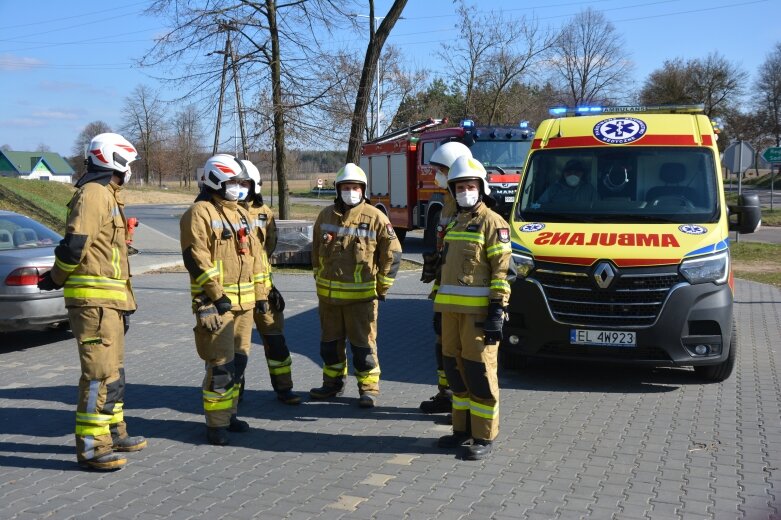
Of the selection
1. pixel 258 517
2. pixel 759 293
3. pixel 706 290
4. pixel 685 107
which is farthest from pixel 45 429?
pixel 759 293

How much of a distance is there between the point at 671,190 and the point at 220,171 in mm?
4302

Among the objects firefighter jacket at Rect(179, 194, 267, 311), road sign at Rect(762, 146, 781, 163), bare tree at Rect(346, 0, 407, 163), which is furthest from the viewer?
road sign at Rect(762, 146, 781, 163)

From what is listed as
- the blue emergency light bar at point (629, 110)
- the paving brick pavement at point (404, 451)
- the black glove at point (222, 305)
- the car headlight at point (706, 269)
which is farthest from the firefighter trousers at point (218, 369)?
the blue emergency light bar at point (629, 110)

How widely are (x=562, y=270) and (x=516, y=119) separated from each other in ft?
93.1

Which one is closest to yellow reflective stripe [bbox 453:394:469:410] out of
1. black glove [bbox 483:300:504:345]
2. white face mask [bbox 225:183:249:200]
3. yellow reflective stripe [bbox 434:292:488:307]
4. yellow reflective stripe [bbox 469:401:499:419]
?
yellow reflective stripe [bbox 469:401:499:419]

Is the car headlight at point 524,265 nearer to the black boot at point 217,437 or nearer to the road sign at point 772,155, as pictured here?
the black boot at point 217,437

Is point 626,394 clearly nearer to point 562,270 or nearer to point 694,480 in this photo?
point 562,270

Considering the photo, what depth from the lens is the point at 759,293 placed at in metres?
13.0

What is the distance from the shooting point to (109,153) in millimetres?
5258

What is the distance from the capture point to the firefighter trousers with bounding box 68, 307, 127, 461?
509 centimetres

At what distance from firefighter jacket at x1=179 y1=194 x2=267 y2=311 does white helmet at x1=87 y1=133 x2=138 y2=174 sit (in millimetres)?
530

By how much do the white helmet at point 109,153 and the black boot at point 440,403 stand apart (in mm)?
2875

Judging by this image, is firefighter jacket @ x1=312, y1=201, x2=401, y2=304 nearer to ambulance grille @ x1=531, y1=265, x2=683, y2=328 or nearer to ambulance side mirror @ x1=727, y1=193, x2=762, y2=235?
ambulance grille @ x1=531, y1=265, x2=683, y2=328

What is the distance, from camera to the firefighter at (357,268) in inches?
256
